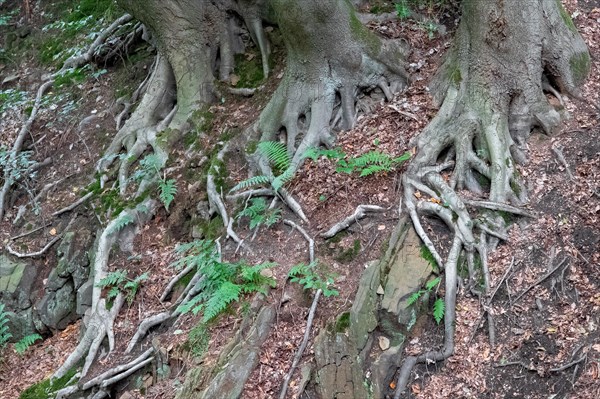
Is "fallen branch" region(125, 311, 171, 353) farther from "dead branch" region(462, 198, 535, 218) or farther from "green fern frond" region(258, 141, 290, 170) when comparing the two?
"dead branch" region(462, 198, 535, 218)

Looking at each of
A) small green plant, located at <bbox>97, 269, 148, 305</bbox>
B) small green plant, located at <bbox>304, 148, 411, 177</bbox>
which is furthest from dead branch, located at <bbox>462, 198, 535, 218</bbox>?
small green plant, located at <bbox>97, 269, 148, 305</bbox>


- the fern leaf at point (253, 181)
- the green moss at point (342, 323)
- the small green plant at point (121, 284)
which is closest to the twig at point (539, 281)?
the green moss at point (342, 323)

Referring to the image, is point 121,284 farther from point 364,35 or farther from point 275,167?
point 364,35

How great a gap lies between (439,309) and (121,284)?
12.2ft

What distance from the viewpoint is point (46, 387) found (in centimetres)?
656

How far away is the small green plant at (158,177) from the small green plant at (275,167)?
0.89 metres

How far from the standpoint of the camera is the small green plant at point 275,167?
658 cm

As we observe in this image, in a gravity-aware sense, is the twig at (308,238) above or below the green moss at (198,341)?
above

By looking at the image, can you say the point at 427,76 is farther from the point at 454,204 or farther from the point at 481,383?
the point at 481,383

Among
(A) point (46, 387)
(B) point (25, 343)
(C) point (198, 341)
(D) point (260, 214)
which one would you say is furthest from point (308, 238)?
(B) point (25, 343)

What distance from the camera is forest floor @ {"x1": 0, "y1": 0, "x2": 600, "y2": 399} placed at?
16.4 feet

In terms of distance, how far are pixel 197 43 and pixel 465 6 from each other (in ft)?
12.3

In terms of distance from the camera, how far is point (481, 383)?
4.93m

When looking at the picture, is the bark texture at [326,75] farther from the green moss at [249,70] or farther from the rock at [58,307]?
the rock at [58,307]
